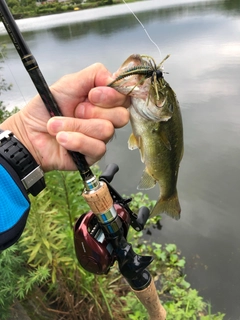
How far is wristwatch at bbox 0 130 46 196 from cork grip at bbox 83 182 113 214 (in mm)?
252

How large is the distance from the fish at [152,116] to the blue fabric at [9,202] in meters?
0.56

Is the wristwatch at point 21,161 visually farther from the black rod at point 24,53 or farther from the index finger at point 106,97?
the index finger at point 106,97

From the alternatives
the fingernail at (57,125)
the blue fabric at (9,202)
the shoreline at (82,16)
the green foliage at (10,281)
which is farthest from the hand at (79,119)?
the shoreline at (82,16)

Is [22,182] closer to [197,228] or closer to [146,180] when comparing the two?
[146,180]

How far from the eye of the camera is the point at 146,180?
1.70m

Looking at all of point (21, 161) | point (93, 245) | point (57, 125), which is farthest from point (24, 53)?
point (93, 245)

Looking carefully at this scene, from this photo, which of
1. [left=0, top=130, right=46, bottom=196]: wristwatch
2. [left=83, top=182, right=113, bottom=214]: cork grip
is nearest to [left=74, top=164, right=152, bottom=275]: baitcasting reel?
[left=83, top=182, right=113, bottom=214]: cork grip

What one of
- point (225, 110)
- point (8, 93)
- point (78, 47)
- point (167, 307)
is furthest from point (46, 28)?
point (167, 307)

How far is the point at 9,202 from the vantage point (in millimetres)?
1188

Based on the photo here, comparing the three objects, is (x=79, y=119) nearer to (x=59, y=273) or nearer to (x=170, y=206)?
(x=170, y=206)

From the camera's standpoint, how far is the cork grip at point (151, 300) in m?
1.54

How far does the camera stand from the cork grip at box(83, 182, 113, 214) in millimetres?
1226

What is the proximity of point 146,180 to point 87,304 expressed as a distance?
141cm

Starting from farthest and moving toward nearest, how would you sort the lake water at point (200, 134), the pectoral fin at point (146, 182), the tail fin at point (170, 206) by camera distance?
the lake water at point (200, 134)
the tail fin at point (170, 206)
the pectoral fin at point (146, 182)
